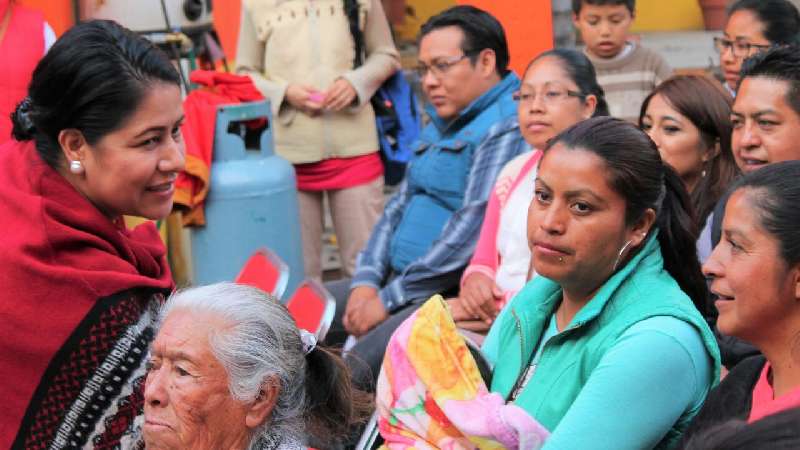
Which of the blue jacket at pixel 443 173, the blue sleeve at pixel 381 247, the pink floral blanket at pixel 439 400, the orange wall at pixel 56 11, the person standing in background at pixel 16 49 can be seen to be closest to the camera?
the pink floral blanket at pixel 439 400

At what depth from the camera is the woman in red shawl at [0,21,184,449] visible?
8.45 ft

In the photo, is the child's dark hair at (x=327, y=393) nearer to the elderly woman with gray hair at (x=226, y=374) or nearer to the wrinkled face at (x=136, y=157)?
the elderly woman with gray hair at (x=226, y=374)

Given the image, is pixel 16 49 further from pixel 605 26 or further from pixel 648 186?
pixel 648 186

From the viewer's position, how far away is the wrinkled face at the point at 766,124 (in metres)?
3.43

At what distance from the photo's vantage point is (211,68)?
6688 mm

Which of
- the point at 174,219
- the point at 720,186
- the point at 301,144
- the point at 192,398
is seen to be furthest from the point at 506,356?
the point at 174,219

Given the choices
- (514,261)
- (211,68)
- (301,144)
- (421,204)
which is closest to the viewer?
(514,261)

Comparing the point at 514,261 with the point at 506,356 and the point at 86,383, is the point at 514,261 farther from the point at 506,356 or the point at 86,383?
the point at 86,383

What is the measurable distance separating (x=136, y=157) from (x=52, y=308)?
1.31ft

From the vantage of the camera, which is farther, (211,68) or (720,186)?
(211,68)

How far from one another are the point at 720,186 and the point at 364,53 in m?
2.40

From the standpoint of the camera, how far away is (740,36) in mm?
4934

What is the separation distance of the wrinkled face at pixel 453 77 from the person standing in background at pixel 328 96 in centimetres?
98

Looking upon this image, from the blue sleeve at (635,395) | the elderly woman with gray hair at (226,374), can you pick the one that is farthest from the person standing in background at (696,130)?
the elderly woman with gray hair at (226,374)
